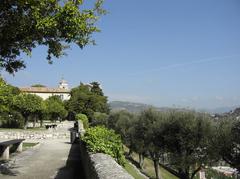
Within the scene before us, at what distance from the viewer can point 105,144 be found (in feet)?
37.4

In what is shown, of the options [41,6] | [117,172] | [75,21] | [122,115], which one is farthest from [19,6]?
[122,115]

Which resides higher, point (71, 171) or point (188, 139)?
point (188, 139)

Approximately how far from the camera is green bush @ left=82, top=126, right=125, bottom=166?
36.5 feet

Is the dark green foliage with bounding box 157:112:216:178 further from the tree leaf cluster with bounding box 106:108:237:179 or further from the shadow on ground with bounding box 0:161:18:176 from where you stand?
the shadow on ground with bounding box 0:161:18:176

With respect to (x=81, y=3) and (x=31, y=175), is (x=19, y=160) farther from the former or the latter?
(x=81, y=3)

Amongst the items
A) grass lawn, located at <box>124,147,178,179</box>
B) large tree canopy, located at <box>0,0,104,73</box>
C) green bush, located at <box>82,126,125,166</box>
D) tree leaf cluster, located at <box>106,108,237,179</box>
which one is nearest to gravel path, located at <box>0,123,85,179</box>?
green bush, located at <box>82,126,125,166</box>

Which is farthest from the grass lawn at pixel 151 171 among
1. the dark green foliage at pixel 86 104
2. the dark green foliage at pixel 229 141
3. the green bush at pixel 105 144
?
the dark green foliage at pixel 86 104

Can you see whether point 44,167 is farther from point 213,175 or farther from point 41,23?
point 213,175

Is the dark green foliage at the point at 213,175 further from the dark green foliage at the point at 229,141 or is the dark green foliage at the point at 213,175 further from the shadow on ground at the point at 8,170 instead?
the shadow on ground at the point at 8,170

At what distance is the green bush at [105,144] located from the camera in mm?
11117

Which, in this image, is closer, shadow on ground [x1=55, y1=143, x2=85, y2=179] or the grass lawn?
shadow on ground [x1=55, y1=143, x2=85, y2=179]

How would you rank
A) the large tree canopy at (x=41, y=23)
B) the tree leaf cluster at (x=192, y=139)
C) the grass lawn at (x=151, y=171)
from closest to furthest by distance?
the large tree canopy at (x=41, y=23)
the tree leaf cluster at (x=192, y=139)
the grass lawn at (x=151, y=171)

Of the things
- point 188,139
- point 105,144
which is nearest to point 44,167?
point 105,144

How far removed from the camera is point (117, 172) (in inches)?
265
